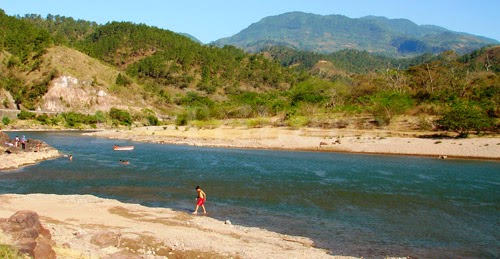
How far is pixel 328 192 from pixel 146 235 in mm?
17786

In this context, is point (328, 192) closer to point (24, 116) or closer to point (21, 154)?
point (21, 154)

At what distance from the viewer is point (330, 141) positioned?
7025cm

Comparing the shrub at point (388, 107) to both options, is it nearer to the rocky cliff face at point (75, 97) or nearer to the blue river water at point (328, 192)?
the blue river water at point (328, 192)

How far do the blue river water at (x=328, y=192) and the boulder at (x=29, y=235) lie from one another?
433 inches

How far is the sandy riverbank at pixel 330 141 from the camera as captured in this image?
60.0 metres

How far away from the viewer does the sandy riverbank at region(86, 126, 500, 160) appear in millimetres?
60031

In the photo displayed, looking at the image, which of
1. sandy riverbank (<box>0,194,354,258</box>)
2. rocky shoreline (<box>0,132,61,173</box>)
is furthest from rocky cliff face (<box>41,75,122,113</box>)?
sandy riverbank (<box>0,194,354,258</box>)

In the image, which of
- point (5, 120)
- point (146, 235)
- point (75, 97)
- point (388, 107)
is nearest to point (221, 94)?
point (75, 97)

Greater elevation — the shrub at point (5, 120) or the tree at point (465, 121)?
the tree at point (465, 121)

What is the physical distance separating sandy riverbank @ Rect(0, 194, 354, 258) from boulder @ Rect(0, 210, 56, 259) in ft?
2.40

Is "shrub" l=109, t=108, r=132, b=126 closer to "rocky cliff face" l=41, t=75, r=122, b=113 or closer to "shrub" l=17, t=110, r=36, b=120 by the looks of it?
"rocky cliff face" l=41, t=75, r=122, b=113

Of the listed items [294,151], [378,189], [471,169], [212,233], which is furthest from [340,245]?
[294,151]

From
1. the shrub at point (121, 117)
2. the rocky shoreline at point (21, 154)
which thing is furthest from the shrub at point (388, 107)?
the shrub at point (121, 117)

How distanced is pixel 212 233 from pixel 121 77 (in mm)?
153162
